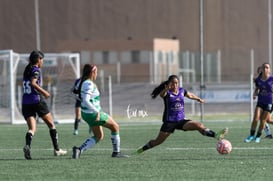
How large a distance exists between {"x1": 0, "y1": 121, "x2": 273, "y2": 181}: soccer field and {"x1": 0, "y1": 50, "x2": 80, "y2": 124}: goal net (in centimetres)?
1141

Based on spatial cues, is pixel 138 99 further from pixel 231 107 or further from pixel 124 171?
pixel 124 171

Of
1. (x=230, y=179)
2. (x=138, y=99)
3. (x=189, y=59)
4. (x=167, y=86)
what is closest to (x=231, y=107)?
(x=138, y=99)

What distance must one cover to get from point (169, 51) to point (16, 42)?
1245cm

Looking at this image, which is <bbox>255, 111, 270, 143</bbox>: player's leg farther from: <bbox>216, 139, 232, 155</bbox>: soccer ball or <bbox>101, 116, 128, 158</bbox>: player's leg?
<bbox>101, 116, 128, 158</bbox>: player's leg

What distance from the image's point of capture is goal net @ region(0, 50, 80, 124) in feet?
Answer: 103

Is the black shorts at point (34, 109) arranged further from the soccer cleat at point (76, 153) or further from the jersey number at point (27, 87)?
the soccer cleat at point (76, 153)

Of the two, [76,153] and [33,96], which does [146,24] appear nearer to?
[33,96]

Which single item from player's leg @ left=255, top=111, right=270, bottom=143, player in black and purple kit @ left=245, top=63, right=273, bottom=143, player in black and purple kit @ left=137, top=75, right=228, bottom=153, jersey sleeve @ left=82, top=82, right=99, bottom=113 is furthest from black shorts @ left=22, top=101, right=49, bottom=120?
player's leg @ left=255, top=111, right=270, bottom=143

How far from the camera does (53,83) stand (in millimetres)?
34750

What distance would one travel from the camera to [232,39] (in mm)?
65188

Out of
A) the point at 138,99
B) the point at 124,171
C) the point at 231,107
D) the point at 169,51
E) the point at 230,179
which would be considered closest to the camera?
the point at 230,179

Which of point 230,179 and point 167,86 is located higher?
point 167,86

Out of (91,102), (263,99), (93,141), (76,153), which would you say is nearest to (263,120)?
(263,99)

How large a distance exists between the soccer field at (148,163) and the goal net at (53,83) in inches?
449
